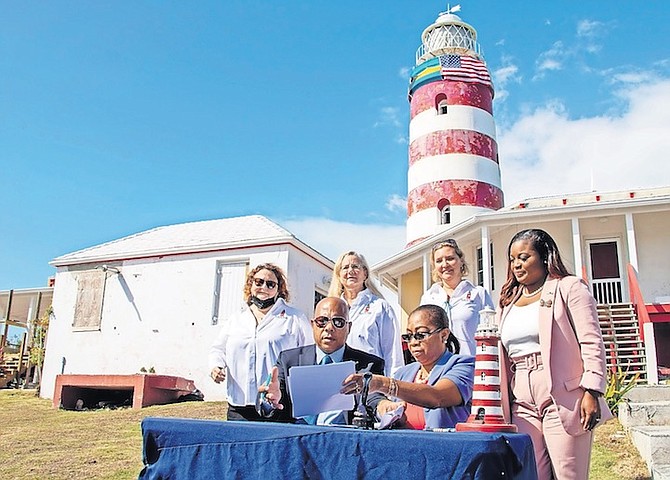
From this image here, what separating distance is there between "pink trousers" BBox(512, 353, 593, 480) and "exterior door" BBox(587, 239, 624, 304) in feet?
38.4

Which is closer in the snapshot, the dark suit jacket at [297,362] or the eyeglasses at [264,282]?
the dark suit jacket at [297,362]

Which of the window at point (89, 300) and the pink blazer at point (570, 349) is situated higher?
the window at point (89, 300)

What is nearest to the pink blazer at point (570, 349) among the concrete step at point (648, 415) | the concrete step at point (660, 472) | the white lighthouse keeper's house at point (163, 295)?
the concrete step at point (660, 472)

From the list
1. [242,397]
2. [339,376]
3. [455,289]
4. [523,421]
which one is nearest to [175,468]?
[339,376]

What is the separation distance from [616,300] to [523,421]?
12.1m

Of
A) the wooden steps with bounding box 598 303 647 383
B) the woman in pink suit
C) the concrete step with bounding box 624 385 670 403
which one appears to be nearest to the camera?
the woman in pink suit

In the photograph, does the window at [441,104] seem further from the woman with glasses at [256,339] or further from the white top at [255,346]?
the white top at [255,346]

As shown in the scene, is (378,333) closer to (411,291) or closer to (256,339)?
(256,339)

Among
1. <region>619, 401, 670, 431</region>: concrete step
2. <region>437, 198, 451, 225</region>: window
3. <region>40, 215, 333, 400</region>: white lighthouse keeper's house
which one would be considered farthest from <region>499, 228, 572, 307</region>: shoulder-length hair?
<region>437, 198, 451, 225</region>: window

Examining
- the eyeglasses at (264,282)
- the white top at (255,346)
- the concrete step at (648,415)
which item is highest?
the eyeglasses at (264,282)

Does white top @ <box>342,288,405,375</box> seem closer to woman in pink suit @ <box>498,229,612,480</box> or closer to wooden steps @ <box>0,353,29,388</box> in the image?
woman in pink suit @ <box>498,229,612,480</box>

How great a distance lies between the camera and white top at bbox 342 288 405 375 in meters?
4.09

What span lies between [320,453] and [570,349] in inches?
52.3

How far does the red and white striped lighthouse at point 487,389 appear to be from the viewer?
2168 millimetres
